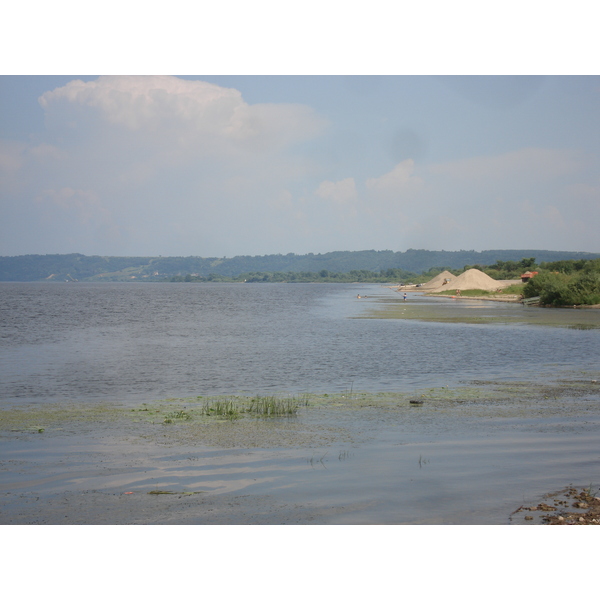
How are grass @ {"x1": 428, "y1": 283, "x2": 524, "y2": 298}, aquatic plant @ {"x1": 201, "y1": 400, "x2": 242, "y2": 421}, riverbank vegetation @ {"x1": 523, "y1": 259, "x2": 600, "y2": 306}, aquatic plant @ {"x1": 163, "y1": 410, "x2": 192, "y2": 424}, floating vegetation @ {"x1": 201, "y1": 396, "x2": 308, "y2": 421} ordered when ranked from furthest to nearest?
grass @ {"x1": 428, "y1": 283, "x2": 524, "y2": 298} < riverbank vegetation @ {"x1": 523, "y1": 259, "x2": 600, "y2": 306} < floating vegetation @ {"x1": 201, "y1": 396, "x2": 308, "y2": 421} < aquatic plant @ {"x1": 201, "y1": 400, "x2": 242, "y2": 421} < aquatic plant @ {"x1": 163, "y1": 410, "x2": 192, "y2": 424}

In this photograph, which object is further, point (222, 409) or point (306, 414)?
point (222, 409)

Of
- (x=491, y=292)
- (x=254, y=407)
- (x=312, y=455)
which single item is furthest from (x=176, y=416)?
(x=491, y=292)

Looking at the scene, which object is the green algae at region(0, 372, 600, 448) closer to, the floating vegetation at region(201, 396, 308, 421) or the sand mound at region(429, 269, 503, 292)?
the floating vegetation at region(201, 396, 308, 421)

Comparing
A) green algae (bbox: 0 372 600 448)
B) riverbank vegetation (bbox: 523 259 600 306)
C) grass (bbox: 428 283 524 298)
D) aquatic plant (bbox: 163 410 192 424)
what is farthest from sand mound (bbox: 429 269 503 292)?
aquatic plant (bbox: 163 410 192 424)

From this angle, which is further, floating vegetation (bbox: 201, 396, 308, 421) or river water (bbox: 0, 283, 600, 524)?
floating vegetation (bbox: 201, 396, 308, 421)

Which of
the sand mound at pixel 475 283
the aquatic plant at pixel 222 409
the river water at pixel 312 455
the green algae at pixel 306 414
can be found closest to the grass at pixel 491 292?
the sand mound at pixel 475 283

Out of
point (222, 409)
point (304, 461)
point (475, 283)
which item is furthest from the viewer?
point (475, 283)

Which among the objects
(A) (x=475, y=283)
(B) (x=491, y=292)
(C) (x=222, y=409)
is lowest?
(C) (x=222, y=409)

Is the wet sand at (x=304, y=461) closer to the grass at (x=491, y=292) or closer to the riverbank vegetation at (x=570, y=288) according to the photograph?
the riverbank vegetation at (x=570, y=288)

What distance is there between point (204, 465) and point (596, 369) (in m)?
18.7

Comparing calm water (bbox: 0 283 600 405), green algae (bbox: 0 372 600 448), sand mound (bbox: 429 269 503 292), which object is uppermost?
sand mound (bbox: 429 269 503 292)

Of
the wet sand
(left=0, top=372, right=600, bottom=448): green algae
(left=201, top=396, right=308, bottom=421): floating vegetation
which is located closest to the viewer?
the wet sand

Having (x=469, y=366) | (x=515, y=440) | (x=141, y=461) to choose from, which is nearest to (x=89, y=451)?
(x=141, y=461)

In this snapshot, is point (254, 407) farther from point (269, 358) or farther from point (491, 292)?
point (491, 292)
